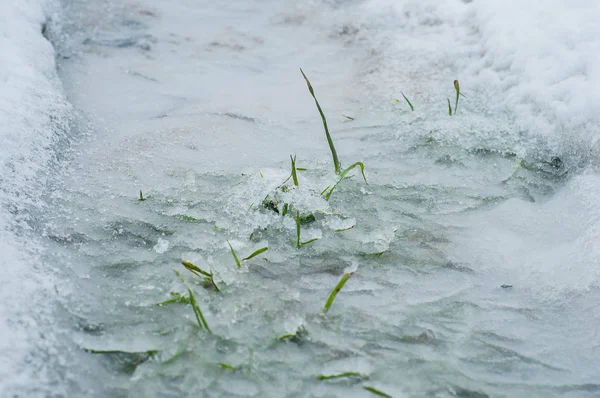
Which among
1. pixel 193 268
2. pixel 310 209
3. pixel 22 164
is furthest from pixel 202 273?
pixel 22 164

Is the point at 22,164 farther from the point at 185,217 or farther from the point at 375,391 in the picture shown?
the point at 375,391

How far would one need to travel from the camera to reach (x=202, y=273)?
1.57 m

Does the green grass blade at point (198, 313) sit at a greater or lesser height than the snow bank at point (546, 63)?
lesser

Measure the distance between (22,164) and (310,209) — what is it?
113 centimetres

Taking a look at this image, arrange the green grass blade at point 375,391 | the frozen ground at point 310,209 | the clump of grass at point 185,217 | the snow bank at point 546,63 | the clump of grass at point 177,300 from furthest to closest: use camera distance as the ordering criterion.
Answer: the snow bank at point 546,63, the clump of grass at point 185,217, the clump of grass at point 177,300, the frozen ground at point 310,209, the green grass blade at point 375,391

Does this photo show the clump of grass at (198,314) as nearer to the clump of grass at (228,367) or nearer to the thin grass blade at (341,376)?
the clump of grass at (228,367)

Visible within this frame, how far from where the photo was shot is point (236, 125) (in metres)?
2.47

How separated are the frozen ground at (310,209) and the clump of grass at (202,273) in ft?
0.09

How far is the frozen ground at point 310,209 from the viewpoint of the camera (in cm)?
139

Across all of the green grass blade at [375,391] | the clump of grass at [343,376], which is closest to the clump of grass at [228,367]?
the clump of grass at [343,376]

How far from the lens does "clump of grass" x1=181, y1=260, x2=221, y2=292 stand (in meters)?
1.55

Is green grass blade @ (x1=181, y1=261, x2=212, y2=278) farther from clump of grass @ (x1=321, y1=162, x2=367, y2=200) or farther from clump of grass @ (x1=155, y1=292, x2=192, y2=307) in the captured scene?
clump of grass @ (x1=321, y1=162, x2=367, y2=200)

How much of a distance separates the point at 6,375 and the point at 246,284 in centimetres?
68

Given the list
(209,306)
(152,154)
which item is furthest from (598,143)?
(152,154)
